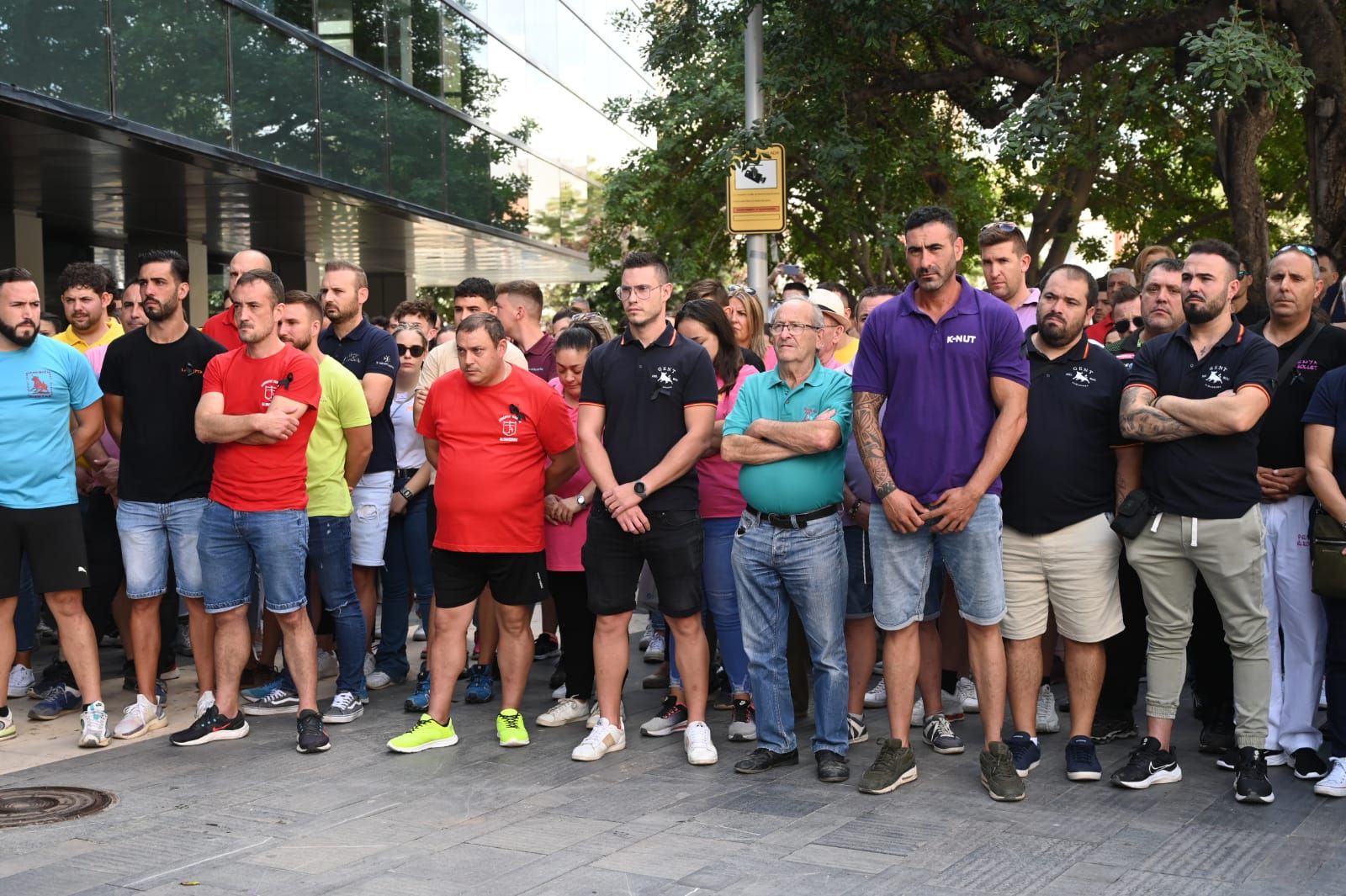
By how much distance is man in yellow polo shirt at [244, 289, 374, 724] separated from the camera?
740cm

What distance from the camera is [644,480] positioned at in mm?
6543

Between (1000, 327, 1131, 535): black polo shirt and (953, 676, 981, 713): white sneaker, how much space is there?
1571 millimetres

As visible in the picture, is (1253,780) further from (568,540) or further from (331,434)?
(331,434)

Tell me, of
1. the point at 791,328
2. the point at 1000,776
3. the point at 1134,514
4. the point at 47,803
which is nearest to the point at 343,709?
the point at 47,803


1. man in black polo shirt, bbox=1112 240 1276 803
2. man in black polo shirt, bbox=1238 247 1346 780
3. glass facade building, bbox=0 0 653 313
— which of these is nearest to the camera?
man in black polo shirt, bbox=1112 240 1276 803

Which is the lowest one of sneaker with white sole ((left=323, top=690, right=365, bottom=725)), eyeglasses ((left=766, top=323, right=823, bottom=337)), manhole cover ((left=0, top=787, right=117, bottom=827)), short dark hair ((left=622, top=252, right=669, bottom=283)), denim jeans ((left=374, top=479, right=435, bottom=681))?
manhole cover ((left=0, top=787, right=117, bottom=827))

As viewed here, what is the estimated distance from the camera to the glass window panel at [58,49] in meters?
10.7

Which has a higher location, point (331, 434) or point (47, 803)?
point (331, 434)

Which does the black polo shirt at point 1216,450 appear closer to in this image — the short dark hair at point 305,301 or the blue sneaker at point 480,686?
the blue sneaker at point 480,686

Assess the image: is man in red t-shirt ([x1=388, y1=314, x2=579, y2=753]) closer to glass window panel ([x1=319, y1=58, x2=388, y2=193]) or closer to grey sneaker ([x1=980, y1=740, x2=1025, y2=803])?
grey sneaker ([x1=980, y1=740, x2=1025, y2=803])

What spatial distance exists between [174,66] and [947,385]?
362 inches

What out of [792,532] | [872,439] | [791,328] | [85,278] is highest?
[85,278]

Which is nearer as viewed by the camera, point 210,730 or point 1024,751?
point 1024,751

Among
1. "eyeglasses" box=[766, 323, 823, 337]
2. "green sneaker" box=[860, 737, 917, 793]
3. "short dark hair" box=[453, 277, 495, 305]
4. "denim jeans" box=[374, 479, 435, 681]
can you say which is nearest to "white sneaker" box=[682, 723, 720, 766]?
"green sneaker" box=[860, 737, 917, 793]
